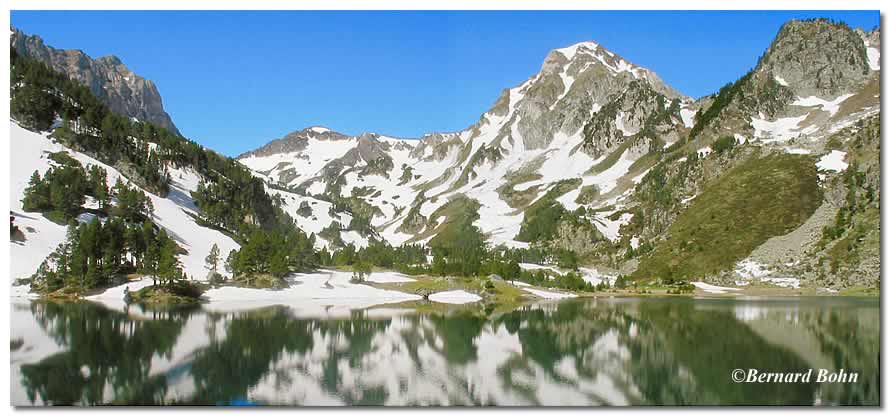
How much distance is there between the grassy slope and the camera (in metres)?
172

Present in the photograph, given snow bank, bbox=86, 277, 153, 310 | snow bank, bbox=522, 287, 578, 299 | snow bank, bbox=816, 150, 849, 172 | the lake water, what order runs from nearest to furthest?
1. the lake water
2. snow bank, bbox=86, 277, 153, 310
3. snow bank, bbox=522, 287, 578, 299
4. snow bank, bbox=816, 150, 849, 172

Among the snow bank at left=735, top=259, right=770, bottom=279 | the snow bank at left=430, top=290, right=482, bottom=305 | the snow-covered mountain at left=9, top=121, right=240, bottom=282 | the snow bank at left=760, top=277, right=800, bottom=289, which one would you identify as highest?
the snow-covered mountain at left=9, top=121, right=240, bottom=282

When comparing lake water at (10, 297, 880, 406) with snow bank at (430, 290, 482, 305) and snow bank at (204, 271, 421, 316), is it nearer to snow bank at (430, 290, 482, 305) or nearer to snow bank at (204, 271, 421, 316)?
snow bank at (204, 271, 421, 316)

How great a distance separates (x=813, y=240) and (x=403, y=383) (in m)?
147

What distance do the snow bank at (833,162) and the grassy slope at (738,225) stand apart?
248 cm

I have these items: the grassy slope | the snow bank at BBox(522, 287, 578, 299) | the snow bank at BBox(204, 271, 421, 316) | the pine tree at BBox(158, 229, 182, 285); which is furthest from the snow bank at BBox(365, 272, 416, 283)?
the grassy slope

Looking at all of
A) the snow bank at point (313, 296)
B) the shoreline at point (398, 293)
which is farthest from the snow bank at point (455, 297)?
the snow bank at point (313, 296)

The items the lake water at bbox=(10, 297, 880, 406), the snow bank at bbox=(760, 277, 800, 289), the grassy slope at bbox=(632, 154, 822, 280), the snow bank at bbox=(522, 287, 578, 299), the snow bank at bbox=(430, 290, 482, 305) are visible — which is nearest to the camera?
the lake water at bbox=(10, 297, 880, 406)

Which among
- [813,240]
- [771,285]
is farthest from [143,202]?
[813,240]

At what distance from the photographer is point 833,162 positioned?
622ft

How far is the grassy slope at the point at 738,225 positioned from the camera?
565 feet

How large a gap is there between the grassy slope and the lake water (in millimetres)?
90057

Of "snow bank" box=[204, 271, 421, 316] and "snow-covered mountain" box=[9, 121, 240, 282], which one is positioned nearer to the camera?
"snow bank" box=[204, 271, 421, 316]

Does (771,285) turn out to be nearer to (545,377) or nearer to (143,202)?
(545,377)
